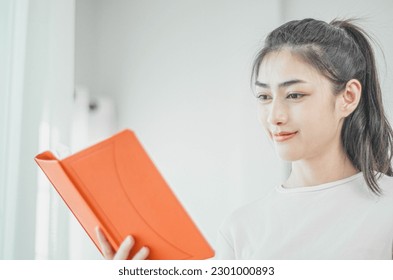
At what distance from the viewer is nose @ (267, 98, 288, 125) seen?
990 millimetres

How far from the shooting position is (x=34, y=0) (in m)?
1.18

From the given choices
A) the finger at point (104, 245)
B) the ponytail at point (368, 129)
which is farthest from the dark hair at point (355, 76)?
the finger at point (104, 245)

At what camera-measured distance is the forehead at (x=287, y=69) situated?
3.20 ft

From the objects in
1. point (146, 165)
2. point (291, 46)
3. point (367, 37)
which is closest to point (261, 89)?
point (291, 46)

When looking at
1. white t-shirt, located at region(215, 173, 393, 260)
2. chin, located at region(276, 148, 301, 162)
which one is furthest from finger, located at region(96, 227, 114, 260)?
chin, located at region(276, 148, 301, 162)

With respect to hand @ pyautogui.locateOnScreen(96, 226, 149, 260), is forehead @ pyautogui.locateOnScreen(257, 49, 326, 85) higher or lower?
higher

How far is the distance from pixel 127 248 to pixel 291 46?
471 mm

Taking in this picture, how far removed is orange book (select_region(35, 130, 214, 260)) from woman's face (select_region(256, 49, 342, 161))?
0.28 m

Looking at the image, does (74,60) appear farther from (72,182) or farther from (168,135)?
(72,182)

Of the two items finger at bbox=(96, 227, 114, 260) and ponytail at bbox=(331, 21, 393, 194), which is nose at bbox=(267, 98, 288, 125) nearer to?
ponytail at bbox=(331, 21, 393, 194)

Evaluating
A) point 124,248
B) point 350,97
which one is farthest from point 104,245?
point 350,97

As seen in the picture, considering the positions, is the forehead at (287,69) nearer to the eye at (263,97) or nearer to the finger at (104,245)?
the eye at (263,97)

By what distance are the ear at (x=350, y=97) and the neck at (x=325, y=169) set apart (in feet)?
0.25

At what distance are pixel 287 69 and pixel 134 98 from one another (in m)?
0.34
